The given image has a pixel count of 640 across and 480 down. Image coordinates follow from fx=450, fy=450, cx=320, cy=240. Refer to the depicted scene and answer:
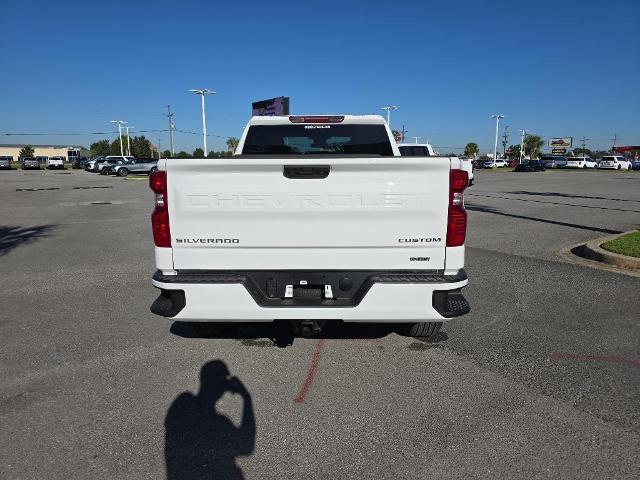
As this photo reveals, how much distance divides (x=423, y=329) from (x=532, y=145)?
4811 inches

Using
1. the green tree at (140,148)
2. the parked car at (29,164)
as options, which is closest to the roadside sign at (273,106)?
the parked car at (29,164)

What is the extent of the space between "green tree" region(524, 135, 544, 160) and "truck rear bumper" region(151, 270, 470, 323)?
120314 millimetres

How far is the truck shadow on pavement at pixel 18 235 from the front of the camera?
894cm

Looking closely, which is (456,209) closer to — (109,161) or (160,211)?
(160,211)

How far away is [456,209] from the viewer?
3.20 m

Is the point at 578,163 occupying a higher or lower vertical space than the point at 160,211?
higher

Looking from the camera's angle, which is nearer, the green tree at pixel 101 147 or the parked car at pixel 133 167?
the parked car at pixel 133 167

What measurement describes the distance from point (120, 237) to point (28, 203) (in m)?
9.80

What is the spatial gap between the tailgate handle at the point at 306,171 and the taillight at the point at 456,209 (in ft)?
2.90

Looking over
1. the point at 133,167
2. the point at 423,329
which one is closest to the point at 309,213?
the point at 423,329

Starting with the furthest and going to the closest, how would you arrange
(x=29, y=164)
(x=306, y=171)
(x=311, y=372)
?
(x=29, y=164), (x=311, y=372), (x=306, y=171)

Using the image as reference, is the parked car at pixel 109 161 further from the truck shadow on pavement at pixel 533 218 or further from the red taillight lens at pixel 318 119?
the red taillight lens at pixel 318 119

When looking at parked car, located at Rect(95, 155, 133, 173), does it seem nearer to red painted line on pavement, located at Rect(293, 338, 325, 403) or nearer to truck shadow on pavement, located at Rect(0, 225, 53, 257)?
truck shadow on pavement, located at Rect(0, 225, 53, 257)

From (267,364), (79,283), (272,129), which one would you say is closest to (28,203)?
(79,283)
